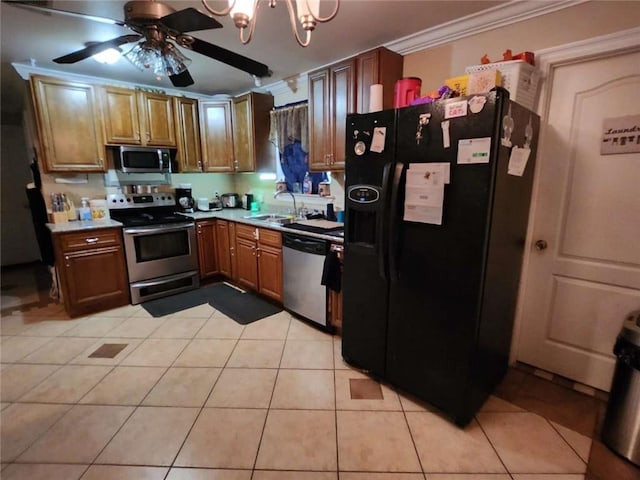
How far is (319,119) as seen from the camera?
3002mm

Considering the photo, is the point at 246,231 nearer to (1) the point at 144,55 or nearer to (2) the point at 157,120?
(2) the point at 157,120

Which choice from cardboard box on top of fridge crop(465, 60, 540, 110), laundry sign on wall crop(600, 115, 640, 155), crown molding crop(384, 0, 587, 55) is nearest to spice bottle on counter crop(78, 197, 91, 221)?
crown molding crop(384, 0, 587, 55)

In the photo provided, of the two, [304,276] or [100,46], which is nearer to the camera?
[100,46]

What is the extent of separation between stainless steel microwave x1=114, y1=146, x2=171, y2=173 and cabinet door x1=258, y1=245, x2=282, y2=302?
169 centimetres

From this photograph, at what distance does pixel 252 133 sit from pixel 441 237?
A: 2958 millimetres

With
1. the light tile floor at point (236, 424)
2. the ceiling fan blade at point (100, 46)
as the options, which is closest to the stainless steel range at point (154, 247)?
the light tile floor at point (236, 424)

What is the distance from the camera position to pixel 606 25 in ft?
5.79

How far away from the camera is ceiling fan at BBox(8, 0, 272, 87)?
1.50 m

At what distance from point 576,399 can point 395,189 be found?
1.82 m

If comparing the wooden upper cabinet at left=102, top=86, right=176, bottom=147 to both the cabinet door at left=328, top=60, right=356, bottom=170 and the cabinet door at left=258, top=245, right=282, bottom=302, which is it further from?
the cabinet door at left=328, top=60, right=356, bottom=170

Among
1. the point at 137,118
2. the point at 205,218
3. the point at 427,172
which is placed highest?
the point at 137,118

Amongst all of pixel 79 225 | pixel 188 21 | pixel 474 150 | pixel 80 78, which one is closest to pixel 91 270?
pixel 79 225

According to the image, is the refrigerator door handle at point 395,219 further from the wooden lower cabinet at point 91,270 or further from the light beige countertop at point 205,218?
the wooden lower cabinet at point 91,270

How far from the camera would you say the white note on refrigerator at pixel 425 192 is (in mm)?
1630
